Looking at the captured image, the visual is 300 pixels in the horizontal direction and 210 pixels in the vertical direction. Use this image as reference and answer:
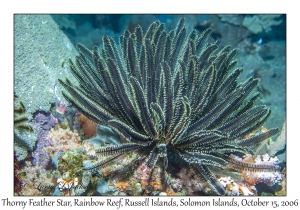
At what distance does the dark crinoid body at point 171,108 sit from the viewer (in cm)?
261

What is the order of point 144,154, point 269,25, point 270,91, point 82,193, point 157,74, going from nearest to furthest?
1. point 82,193
2. point 144,154
3. point 157,74
4. point 270,91
5. point 269,25

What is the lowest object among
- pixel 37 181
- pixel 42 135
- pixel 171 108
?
pixel 37 181

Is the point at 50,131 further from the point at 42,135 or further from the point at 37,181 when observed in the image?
the point at 37,181

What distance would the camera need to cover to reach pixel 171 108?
2691mm

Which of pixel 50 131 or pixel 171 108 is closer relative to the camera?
pixel 171 108

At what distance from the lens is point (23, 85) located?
3287 millimetres

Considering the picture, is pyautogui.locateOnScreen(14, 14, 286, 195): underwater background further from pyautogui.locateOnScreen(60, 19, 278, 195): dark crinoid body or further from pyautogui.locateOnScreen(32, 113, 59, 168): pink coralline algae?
pyautogui.locateOnScreen(60, 19, 278, 195): dark crinoid body

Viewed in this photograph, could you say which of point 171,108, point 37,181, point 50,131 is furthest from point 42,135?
point 171,108

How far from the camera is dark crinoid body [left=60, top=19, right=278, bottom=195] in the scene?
261 cm

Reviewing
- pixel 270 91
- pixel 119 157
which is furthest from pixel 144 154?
pixel 270 91

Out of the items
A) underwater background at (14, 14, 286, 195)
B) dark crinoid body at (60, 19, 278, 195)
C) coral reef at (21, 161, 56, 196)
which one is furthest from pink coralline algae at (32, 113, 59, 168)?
dark crinoid body at (60, 19, 278, 195)

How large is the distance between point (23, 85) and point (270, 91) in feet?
32.4
